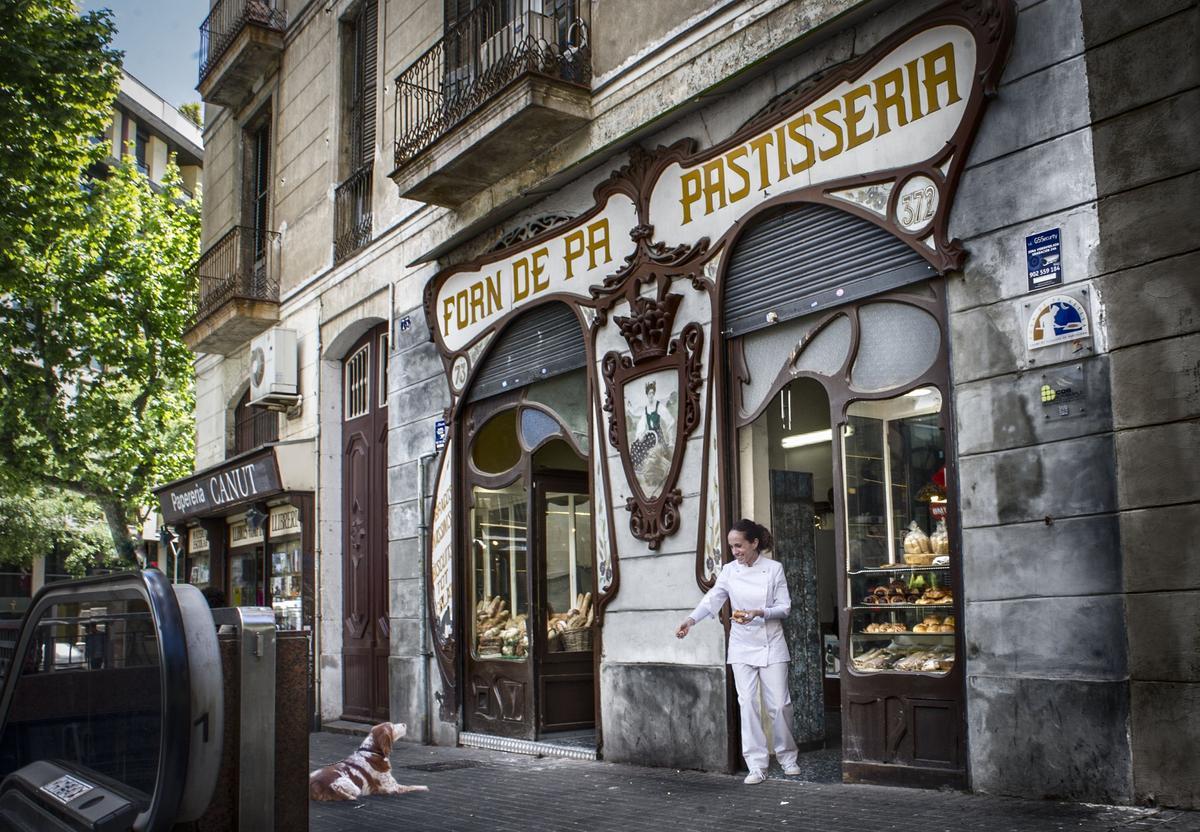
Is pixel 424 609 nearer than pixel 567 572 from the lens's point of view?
No

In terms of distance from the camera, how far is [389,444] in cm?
1301

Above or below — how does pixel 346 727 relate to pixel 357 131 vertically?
below

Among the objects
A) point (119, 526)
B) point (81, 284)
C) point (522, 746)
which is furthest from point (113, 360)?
point (522, 746)

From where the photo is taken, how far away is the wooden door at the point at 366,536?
13438 mm

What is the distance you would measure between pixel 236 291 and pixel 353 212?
3.14 m

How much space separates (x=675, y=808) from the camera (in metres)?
7.10

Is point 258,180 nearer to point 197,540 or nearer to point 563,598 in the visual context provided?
point 197,540

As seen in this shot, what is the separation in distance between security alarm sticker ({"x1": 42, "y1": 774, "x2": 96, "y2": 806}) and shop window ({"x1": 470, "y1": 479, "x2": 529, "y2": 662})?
21.3 feet

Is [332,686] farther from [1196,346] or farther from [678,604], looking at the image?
[1196,346]

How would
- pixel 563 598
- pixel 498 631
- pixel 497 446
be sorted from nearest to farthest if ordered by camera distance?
pixel 563 598 → pixel 498 631 → pixel 497 446

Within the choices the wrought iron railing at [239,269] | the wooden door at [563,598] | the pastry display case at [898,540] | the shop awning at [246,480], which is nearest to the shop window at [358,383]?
the shop awning at [246,480]

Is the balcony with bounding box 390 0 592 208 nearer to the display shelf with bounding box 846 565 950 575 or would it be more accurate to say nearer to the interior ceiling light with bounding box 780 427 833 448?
the interior ceiling light with bounding box 780 427 833 448

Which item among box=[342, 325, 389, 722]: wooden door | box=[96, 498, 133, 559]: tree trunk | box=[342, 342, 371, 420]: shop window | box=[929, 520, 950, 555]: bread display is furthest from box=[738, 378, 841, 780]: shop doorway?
box=[96, 498, 133, 559]: tree trunk

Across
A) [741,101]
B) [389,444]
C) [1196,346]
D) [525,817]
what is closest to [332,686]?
[389,444]
